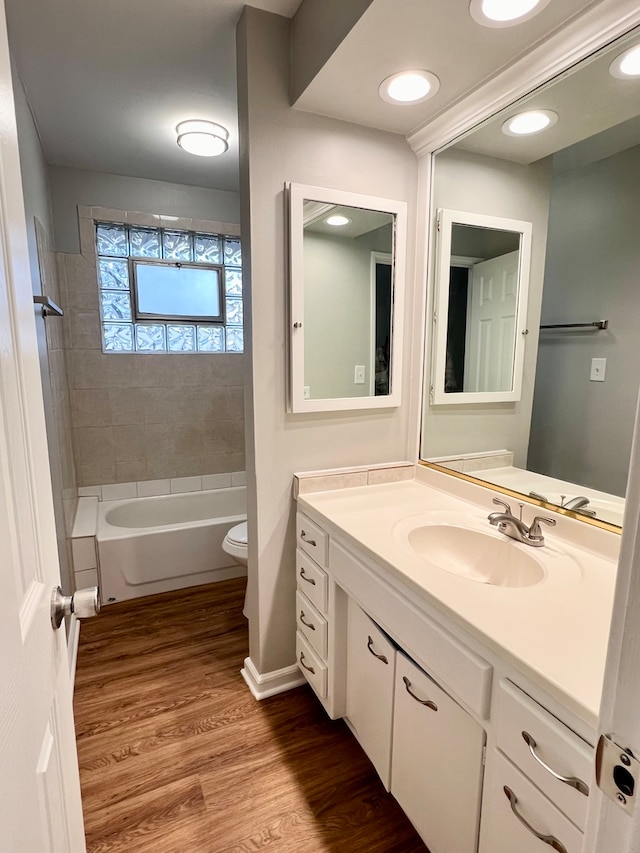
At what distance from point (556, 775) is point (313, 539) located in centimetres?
102

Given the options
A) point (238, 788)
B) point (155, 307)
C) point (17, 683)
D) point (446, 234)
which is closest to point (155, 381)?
point (155, 307)

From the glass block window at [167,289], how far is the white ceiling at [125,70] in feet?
1.82

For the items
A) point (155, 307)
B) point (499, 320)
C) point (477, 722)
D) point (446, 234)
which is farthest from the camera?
point (155, 307)

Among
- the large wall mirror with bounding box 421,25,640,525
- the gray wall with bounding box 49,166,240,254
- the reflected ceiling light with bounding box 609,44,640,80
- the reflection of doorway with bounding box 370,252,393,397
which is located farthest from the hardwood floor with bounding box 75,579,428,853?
the gray wall with bounding box 49,166,240,254

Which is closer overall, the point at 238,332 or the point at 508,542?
the point at 508,542

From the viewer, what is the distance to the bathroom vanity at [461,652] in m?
0.78

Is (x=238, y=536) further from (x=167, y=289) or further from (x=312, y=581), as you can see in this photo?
(x=167, y=289)

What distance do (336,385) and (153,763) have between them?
154 cm

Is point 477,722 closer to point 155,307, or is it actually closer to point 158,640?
point 158,640

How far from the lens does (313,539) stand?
65.1 inches

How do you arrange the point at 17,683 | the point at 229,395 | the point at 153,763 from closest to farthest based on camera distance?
the point at 17,683 → the point at 153,763 → the point at 229,395

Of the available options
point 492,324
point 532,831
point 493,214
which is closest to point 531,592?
point 532,831

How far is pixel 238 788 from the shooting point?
1461mm

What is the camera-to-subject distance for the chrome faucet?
132 cm
